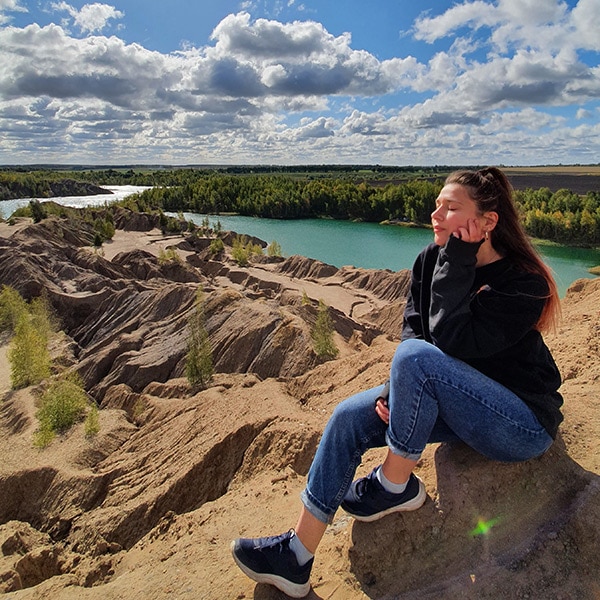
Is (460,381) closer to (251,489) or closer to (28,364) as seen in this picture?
(251,489)

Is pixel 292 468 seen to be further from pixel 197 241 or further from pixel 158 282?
→ pixel 197 241

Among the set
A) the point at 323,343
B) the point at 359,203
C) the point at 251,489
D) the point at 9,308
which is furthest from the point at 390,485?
the point at 359,203

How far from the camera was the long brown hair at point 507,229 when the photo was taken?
368 cm

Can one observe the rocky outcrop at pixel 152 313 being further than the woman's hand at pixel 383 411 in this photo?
Yes

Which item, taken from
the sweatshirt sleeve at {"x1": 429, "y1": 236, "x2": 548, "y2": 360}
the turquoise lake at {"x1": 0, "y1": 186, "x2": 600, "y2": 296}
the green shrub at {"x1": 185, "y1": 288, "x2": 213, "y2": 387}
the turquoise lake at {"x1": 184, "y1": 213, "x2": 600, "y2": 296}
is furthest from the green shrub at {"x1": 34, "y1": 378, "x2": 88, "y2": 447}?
the turquoise lake at {"x1": 184, "y1": 213, "x2": 600, "y2": 296}

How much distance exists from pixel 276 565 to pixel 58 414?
463 inches

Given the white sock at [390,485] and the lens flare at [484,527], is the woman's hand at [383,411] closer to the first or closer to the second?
the white sock at [390,485]

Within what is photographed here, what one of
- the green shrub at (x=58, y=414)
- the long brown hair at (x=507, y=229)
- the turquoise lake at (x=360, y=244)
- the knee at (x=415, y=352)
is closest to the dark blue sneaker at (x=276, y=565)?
the knee at (x=415, y=352)

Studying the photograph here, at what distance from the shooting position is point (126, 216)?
7169cm

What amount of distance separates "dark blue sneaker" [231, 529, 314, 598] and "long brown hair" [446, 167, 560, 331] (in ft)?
8.28

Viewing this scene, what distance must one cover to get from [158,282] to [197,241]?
25.7m

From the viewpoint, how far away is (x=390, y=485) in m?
3.87

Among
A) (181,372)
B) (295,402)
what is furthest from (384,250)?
(295,402)

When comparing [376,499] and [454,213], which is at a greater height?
[454,213]
